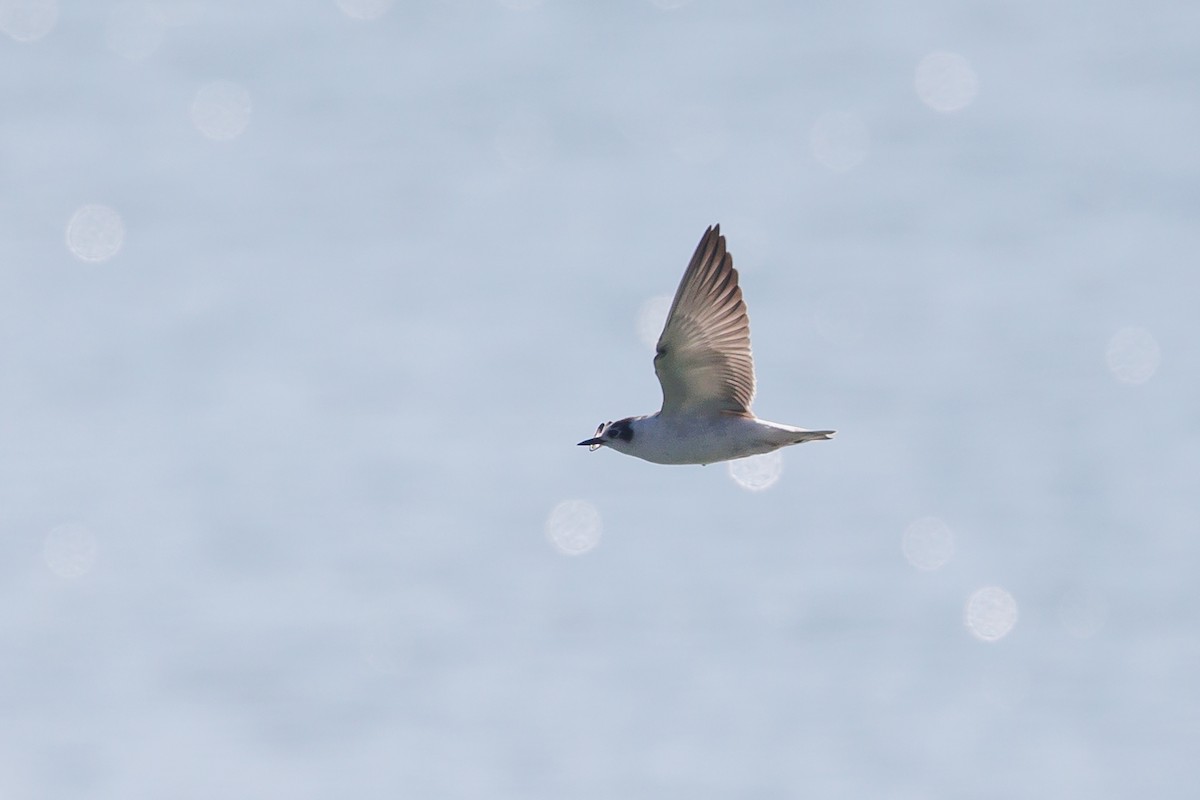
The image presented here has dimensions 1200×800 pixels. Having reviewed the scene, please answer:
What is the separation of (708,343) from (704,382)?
1.21ft

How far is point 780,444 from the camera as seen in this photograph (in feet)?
55.4

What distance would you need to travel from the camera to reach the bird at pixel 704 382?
17062 millimetres

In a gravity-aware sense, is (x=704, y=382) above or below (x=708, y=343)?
below

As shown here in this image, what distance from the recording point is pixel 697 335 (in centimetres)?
1730

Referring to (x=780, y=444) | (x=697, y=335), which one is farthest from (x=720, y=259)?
(x=780, y=444)

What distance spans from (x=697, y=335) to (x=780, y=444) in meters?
1.31

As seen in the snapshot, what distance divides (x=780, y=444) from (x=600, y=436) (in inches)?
70.2

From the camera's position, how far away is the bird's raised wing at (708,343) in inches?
674

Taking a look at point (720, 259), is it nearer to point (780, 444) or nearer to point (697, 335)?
point (697, 335)

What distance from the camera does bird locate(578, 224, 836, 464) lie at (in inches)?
672

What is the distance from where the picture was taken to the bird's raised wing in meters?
17.1

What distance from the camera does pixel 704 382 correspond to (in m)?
17.4

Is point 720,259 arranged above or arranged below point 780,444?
above

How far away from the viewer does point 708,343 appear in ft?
57.0
